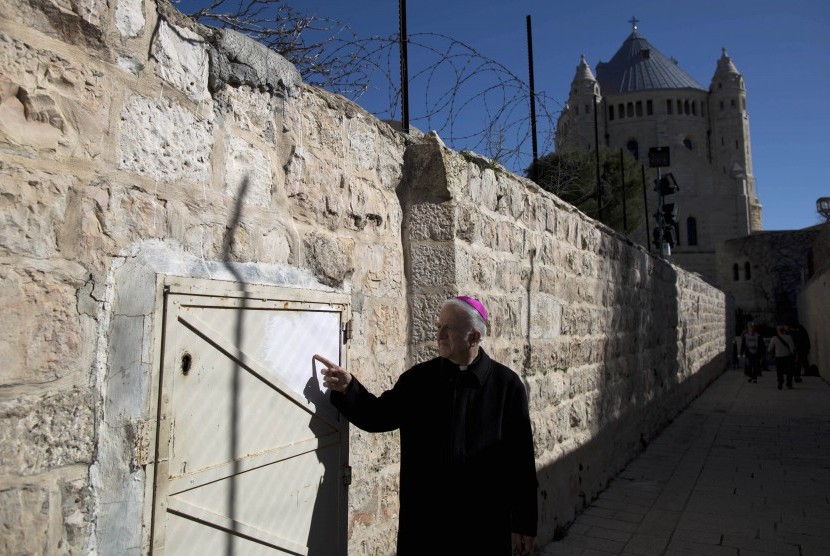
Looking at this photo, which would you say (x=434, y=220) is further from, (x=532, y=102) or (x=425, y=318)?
(x=532, y=102)

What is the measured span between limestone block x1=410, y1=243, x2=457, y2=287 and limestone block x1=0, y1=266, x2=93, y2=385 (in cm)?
183

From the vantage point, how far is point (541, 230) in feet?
15.1

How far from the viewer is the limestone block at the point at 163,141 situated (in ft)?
5.94

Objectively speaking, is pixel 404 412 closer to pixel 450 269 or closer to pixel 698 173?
Answer: pixel 450 269

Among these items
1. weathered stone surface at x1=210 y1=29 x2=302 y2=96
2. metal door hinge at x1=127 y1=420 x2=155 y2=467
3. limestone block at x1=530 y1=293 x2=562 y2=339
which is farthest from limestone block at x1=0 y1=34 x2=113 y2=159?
limestone block at x1=530 y1=293 x2=562 y2=339

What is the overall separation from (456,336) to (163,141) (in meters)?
1.33

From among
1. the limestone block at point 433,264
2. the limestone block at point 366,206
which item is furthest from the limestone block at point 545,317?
the limestone block at point 366,206

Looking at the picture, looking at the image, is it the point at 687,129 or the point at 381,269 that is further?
the point at 687,129

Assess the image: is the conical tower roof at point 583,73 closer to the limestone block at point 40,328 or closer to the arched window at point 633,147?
the arched window at point 633,147

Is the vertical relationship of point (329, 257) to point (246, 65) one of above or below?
below

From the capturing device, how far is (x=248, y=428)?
2092 mm

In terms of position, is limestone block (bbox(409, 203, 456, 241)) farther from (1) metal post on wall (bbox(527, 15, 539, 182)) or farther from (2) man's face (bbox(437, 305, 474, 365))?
(1) metal post on wall (bbox(527, 15, 539, 182))

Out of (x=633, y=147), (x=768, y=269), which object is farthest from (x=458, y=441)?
(x=633, y=147)

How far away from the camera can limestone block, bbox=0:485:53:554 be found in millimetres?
1415
